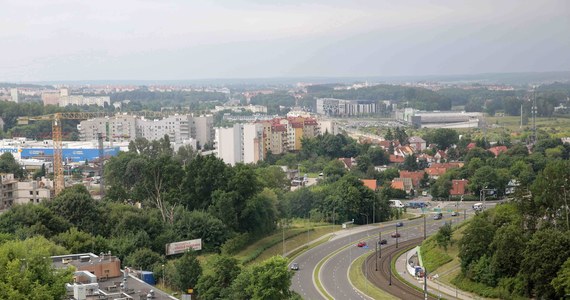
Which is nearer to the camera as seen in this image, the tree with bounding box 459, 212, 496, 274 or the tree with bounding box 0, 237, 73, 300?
the tree with bounding box 0, 237, 73, 300

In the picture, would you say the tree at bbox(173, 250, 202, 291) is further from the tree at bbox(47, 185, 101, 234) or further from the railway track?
the tree at bbox(47, 185, 101, 234)

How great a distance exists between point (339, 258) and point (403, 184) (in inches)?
492

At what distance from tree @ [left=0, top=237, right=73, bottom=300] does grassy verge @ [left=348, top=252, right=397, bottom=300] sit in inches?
271

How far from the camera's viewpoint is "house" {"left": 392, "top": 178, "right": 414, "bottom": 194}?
33.6 metres

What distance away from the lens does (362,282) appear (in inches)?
766

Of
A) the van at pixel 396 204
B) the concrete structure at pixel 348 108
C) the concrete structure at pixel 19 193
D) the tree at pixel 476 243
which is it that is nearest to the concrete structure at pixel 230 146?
the van at pixel 396 204

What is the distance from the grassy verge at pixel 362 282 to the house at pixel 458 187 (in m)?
10.4

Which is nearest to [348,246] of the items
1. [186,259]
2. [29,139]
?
[186,259]

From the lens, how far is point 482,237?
18641 mm

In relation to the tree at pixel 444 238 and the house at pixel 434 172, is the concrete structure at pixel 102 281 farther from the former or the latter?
the house at pixel 434 172

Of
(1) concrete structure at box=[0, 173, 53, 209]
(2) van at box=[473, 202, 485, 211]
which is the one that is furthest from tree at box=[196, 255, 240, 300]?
(1) concrete structure at box=[0, 173, 53, 209]

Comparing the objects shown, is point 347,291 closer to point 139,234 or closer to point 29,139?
point 139,234

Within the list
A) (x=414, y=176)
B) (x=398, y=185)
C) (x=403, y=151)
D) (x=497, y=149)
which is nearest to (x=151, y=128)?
(x=403, y=151)

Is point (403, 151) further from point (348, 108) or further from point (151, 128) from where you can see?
point (348, 108)
